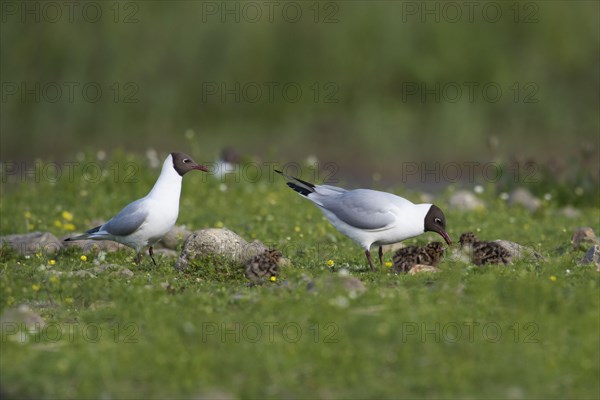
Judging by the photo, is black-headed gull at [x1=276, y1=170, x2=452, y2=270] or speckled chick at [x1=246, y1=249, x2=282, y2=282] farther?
black-headed gull at [x1=276, y1=170, x2=452, y2=270]

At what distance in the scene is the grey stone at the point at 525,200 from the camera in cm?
1717

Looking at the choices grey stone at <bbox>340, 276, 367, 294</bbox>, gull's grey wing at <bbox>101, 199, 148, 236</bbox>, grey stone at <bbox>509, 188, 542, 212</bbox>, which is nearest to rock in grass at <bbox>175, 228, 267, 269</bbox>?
gull's grey wing at <bbox>101, 199, 148, 236</bbox>

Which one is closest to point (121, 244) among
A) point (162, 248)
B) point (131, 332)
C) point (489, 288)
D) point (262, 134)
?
point (162, 248)

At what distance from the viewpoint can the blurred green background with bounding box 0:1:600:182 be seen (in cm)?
2255

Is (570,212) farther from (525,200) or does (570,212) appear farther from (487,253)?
(487,253)

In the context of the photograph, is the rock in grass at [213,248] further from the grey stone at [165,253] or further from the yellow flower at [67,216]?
the yellow flower at [67,216]

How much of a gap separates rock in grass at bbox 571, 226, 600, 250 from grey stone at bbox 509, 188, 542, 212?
12.5 ft

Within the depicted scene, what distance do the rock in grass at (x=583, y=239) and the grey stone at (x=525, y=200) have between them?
381 centimetres

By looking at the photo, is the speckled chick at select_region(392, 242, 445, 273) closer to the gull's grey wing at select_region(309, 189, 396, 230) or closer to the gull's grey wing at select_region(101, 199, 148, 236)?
the gull's grey wing at select_region(309, 189, 396, 230)

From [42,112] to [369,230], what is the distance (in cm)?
1332

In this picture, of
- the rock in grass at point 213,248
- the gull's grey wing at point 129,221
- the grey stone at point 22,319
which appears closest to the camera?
the grey stone at point 22,319

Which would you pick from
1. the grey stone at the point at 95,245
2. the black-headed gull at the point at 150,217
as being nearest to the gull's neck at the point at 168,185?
the black-headed gull at the point at 150,217

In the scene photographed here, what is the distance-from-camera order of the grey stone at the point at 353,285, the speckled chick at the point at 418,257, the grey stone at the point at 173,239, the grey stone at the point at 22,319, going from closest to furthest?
the grey stone at the point at 22,319 → the grey stone at the point at 353,285 → the speckled chick at the point at 418,257 → the grey stone at the point at 173,239

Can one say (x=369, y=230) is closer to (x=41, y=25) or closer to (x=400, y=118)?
(x=400, y=118)
